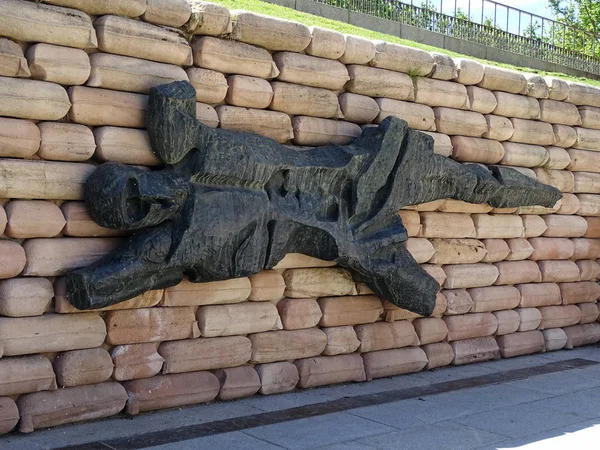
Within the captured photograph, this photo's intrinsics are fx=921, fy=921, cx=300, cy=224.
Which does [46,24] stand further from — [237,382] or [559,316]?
[559,316]

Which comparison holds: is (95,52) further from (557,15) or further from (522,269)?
(557,15)

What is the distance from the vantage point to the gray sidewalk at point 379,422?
5.75m

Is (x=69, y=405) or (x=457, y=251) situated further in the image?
(x=457, y=251)

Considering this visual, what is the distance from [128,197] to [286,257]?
1.65 m

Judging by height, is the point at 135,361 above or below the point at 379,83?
below

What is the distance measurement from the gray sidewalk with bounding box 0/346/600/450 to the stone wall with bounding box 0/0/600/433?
15cm

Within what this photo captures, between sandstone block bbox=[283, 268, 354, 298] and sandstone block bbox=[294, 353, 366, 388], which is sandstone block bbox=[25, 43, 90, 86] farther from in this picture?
→ sandstone block bbox=[294, 353, 366, 388]

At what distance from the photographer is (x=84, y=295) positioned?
5.64 m

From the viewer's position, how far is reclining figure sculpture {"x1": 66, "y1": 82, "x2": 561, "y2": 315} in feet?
19.1

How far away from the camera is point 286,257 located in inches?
277

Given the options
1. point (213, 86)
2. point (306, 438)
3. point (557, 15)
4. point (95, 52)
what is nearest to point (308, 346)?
point (306, 438)

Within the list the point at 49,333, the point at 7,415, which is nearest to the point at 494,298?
the point at 49,333

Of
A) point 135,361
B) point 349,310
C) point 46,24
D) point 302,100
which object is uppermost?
point 46,24

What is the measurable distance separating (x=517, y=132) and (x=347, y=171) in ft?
8.85
